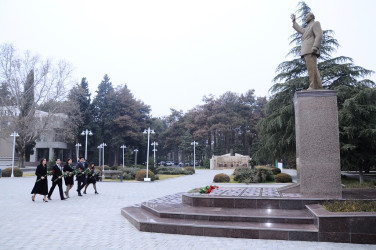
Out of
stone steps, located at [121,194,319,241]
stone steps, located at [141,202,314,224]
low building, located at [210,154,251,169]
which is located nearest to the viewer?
stone steps, located at [121,194,319,241]

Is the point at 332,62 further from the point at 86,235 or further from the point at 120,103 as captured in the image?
the point at 120,103

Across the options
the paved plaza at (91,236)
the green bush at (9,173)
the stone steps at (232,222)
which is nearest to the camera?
the paved plaza at (91,236)

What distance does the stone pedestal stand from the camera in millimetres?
7910

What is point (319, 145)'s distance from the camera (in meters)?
8.08

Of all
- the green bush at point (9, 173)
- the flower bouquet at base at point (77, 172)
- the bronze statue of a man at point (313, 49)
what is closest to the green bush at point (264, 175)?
the flower bouquet at base at point (77, 172)

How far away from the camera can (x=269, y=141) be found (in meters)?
21.1

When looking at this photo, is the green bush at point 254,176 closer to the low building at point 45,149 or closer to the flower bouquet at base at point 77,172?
the flower bouquet at base at point 77,172

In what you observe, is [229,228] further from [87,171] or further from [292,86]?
[292,86]

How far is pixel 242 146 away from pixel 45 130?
3833cm

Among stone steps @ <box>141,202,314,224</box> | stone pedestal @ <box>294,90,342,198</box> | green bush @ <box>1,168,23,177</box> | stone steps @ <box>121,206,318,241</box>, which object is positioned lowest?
green bush @ <box>1,168,23,177</box>

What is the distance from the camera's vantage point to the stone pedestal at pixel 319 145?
26.0 feet

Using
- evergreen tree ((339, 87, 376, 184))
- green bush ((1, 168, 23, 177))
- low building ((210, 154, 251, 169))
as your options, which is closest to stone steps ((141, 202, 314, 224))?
evergreen tree ((339, 87, 376, 184))

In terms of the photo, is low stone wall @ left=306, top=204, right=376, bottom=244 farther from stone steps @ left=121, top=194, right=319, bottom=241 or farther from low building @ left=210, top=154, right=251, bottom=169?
low building @ left=210, top=154, right=251, bottom=169

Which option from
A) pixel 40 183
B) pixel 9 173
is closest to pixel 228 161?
pixel 9 173
